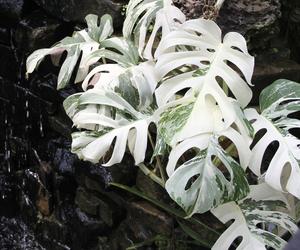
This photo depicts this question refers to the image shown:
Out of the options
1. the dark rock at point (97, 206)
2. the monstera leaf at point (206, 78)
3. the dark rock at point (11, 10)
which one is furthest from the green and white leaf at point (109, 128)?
the dark rock at point (11, 10)

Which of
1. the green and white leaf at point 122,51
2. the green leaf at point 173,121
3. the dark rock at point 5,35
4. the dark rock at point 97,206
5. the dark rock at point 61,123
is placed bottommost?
the dark rock at point 97,206

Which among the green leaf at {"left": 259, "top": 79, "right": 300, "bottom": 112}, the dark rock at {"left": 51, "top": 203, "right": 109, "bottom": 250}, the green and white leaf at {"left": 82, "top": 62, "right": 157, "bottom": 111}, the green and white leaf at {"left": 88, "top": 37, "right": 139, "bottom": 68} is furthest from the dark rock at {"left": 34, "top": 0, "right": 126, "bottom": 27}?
the green leaf at {"left": 259, "top": 79, "right": 300, "bottom": 112}

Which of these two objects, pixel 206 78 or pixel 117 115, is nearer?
pixel 206 78

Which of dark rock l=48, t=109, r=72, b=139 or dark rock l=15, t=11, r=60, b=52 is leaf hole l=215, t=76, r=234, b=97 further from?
dark rock l=15, t=11, r=60, b=52

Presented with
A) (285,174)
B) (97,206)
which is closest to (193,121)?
(285,174)

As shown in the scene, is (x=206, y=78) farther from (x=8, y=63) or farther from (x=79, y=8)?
(x=8, y=63)

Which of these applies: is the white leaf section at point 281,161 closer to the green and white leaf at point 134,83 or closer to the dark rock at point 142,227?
the green and white leaf at point 134,83
